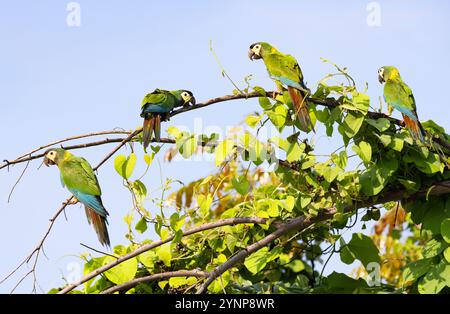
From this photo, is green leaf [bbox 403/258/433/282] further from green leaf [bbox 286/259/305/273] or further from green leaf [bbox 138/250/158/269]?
green leaf [bbox 138/250/158/269]

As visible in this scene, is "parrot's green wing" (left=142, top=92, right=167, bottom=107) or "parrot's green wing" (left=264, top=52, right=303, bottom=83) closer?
"parrot's green wing" (left=264, top=52, right=303, bottom=83)

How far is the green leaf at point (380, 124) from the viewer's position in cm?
352

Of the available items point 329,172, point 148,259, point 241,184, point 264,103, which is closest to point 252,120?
point 264,103

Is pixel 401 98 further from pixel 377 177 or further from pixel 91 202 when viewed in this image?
pixel 91 202

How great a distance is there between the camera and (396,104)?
3.68m

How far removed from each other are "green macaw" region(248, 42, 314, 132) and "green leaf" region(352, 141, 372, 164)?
0.23 metres

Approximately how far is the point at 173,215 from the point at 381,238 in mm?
4741

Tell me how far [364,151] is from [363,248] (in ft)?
2.89

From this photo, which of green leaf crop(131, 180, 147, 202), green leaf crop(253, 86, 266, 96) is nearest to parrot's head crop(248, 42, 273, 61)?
green leaf crop(253, 86, 266, 96)

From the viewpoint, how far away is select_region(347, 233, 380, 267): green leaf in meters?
4.20

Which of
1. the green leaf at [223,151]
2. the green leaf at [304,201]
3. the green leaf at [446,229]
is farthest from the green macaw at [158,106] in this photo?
the green leaf at [446,229]
